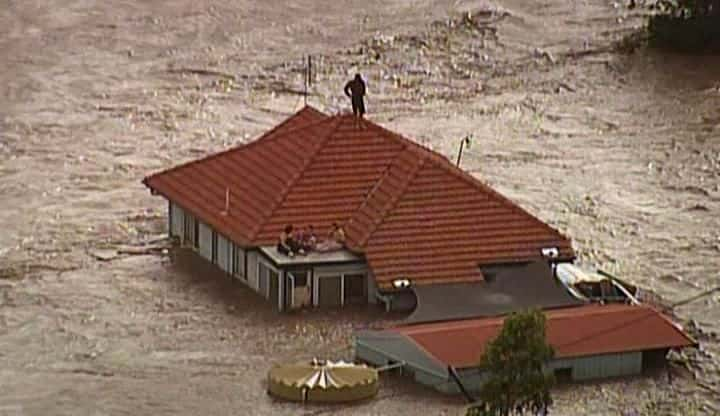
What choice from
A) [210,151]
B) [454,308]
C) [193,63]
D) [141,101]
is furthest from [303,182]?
[193,63]

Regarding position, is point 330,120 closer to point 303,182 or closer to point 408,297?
point 303,182

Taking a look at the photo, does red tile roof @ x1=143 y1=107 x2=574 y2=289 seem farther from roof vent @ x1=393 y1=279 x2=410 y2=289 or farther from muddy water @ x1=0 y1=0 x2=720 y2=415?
muddy water @ x1=0 y1=0 x2=720 y2=415

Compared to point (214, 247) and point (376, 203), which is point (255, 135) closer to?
point (214, 247)

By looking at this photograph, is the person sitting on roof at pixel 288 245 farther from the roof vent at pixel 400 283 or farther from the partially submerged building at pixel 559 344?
the partially submerged building at pixel 559 344

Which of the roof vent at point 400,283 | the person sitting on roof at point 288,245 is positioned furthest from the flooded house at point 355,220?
the person sitting on roof at point 288,245

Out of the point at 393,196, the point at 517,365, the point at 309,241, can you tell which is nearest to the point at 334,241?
the point at 309,241

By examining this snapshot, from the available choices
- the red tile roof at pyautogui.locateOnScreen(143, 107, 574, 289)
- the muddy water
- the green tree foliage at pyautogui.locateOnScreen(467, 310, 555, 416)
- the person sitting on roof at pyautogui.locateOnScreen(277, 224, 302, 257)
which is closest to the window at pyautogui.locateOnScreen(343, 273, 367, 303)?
the red tile roof at pyautogui.locateOnScreen(143, 107, 574, 289)
